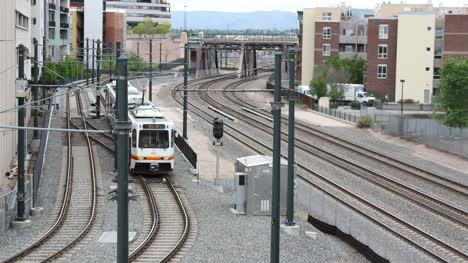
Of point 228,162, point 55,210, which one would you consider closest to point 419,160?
point 228,162

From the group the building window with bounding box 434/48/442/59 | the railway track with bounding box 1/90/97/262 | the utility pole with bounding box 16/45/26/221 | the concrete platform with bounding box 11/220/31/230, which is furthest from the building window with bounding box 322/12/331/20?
the concrete platform with bounding box 11/220/31/230

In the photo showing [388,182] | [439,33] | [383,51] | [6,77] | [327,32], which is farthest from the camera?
[327,32]

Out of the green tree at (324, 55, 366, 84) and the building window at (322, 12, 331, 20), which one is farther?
the building window at (322, 12, 331, 20)

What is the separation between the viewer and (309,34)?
101m

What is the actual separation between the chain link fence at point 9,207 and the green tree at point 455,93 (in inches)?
1243

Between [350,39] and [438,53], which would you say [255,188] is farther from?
[350,39]

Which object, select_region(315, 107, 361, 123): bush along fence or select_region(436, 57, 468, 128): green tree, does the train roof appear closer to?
select_region(436, 57, 468, 128): green tree

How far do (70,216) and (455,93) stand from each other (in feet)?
104

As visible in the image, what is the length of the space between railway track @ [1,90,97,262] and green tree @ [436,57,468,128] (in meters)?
23.5

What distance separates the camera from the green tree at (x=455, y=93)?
4994cm

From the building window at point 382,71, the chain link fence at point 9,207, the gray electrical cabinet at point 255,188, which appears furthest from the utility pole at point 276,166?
the building window at point 382,71

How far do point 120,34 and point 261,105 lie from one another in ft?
243

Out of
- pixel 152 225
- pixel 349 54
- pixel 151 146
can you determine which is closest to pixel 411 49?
pixel 349 54

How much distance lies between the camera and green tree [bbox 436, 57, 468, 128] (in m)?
49.9
